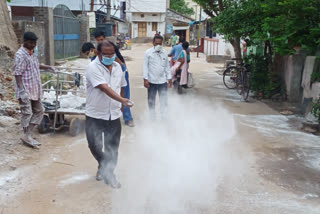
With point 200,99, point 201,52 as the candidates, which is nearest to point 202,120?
point 200,99

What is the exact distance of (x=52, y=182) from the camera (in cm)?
397

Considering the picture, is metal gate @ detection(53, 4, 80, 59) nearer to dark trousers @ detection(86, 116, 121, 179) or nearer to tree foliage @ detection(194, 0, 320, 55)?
tree foliage @ detection(194, 0, 320, 55)

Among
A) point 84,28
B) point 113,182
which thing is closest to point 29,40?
point 113,182

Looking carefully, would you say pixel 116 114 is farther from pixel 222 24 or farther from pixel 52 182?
pixel 222 24

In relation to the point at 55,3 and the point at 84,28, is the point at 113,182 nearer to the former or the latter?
the point at 84,28

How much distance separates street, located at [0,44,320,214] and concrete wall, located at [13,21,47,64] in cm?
495

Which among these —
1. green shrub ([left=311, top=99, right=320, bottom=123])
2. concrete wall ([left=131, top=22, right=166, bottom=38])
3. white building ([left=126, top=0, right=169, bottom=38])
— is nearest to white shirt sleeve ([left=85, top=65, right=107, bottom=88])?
green shrub ([left=311, top=99, right=320, bottom=123])

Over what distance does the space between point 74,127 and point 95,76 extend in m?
2.49

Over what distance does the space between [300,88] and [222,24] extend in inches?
103

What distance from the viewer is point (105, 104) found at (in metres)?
3.57

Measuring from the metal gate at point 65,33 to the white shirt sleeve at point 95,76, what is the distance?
33.2 ft

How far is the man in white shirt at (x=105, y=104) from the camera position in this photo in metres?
3.43

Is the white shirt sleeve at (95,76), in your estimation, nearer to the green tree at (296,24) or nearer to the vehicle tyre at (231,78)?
the green tree at (296,24)

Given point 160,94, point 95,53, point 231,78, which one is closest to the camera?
point 95,53
